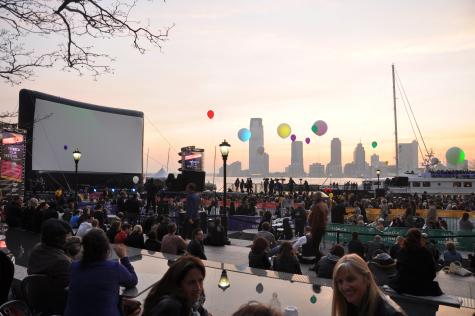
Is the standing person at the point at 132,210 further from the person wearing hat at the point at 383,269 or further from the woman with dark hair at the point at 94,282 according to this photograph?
the woman with dark hair at the point at 94,282

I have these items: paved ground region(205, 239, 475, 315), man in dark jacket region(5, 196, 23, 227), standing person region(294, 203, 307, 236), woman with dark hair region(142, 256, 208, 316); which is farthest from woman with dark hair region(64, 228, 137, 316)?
standing person region(294, 203, 307, 236)

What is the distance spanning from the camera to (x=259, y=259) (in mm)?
8820

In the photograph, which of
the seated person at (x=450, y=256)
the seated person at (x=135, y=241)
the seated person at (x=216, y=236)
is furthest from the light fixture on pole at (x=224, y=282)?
the seated person at (x=450, y=256)

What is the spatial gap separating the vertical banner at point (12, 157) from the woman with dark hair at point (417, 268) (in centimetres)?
2605

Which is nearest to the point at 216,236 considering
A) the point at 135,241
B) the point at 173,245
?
the point at 135,241

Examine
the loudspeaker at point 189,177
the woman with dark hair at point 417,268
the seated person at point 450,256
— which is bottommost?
the seated person at point 450,256

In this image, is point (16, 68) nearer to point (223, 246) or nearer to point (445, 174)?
point (223, 246)

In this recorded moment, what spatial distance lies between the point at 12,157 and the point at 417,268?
2690 cm

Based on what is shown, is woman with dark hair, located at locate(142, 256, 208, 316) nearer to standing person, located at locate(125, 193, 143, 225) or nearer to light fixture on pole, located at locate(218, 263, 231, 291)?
light fixture on pole, located at locate(218, 263, 231, 291)

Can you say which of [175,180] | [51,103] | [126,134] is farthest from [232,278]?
[126,134]

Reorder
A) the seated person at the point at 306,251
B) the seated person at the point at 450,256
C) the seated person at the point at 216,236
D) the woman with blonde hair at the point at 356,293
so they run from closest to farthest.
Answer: the woman with blonde hair at the point at 356,293 → the seated person at the point at 306,251 → the seated person at the point at 450,256 → the seated person at the point at 216,236

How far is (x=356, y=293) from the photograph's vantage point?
3221 millimetres

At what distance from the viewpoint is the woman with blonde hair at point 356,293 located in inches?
122

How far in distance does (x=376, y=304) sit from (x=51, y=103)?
4380 cm
